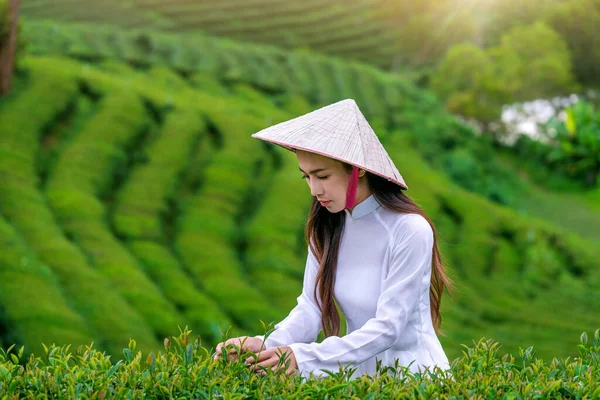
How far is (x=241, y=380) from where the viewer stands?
2891 mm

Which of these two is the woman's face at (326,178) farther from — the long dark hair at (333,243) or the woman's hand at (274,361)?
the woman's hand at (274,361)

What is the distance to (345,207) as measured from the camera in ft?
10.6

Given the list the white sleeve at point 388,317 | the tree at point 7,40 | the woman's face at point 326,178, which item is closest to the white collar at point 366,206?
the woman's face at point 326,178

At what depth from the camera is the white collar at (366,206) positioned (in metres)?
3.29

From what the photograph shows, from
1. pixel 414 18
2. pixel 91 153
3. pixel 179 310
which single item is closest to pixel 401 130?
pixel 414 18

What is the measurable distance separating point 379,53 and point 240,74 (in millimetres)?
17481

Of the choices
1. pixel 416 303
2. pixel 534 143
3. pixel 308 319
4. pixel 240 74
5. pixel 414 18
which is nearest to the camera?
pixel 416 303

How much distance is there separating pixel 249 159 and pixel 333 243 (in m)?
21.9

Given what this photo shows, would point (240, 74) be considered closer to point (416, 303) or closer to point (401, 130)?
point (401, 130)

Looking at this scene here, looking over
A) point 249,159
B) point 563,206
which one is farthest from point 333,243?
point 563,206

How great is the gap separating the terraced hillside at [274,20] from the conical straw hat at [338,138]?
4223 centimetres

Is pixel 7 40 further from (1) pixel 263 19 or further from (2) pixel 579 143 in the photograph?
(2) pixel 579 143

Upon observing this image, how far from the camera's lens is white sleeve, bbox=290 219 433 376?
298cm

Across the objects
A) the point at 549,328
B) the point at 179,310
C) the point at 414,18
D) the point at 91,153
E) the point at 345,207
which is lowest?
the point at 549,328
